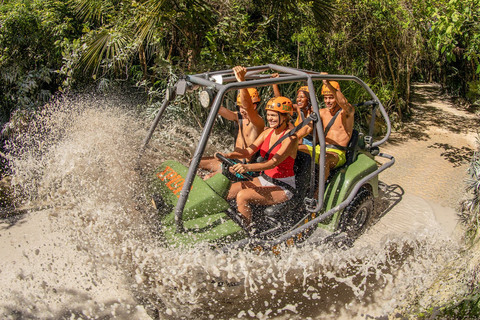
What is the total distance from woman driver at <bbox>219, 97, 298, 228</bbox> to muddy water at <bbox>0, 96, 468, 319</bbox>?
484 millimetres

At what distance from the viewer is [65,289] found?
3199 millimetres

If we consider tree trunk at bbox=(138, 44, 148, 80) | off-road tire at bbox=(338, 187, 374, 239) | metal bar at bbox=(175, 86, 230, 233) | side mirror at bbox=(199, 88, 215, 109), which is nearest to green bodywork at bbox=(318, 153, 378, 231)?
off-road tire at bbox=(338, 187, 374, 239)

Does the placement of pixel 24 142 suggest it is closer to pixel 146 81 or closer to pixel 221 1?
pixel 146 81

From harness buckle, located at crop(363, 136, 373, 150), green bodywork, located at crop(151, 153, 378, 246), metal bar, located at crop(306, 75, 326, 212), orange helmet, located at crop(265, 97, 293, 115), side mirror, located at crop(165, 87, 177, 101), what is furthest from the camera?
harness buckle, located at crop(363, 136, 373, 150)

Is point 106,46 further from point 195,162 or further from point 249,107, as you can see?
point 195,162

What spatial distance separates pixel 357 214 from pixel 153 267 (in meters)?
2.10

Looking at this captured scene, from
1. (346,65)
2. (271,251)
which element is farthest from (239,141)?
(346,65)

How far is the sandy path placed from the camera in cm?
421

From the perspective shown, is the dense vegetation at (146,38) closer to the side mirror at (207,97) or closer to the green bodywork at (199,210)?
the green bodywork at (199,210)

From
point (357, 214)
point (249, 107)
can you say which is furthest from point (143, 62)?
point (357, 214)

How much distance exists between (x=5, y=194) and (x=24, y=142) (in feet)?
2.47

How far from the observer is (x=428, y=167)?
20.5 feet

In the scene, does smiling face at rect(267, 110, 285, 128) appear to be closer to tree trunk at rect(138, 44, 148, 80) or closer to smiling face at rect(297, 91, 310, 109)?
smiling face at rect(297, 91, 310, 109)

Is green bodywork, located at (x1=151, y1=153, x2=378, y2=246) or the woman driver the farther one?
the woman driver
